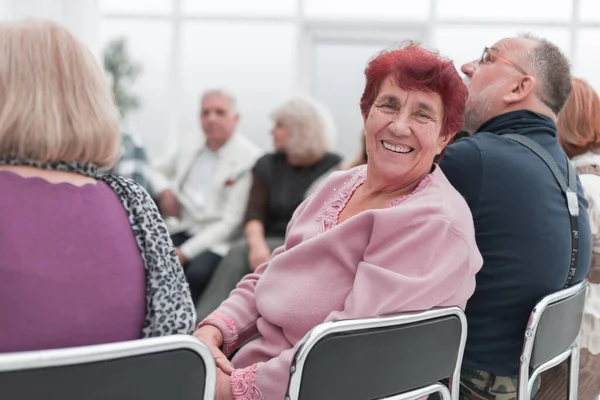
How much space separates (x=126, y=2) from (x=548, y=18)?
3.56 meters

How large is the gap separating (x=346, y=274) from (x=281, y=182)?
206cm

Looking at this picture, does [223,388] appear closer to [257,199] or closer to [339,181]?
[339,181]

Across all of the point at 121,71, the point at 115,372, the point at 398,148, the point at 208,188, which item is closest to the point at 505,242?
the point at 398,148

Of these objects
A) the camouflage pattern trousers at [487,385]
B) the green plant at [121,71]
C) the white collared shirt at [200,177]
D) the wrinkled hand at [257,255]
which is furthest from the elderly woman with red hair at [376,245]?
the green plant at [121,71]

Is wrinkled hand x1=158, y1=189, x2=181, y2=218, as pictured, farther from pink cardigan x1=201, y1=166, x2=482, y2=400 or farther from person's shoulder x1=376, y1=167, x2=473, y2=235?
person's shoulder x1=376, y1=167, x2=473, y2=235

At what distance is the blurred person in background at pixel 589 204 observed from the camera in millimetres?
2002

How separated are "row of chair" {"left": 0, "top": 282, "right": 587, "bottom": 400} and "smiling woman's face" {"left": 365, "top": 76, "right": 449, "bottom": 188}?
1.21 feet

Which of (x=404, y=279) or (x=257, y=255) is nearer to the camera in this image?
(x=404, y=279)

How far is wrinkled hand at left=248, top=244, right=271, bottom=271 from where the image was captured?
3.39 metres

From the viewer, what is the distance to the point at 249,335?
1.80 m

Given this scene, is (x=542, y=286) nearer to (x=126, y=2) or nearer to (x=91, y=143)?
(x=91, y=143)

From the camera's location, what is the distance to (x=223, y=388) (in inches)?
60.3

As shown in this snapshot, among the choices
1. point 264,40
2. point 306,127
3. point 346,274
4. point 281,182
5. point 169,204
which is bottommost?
point 169,204

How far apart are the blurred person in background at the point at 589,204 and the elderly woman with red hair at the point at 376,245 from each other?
65 cm
